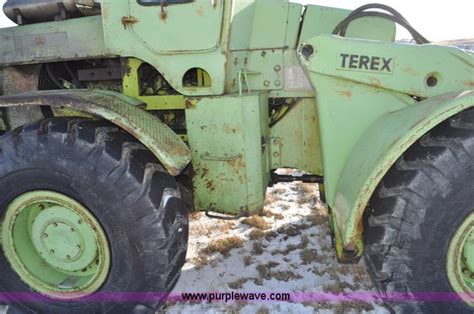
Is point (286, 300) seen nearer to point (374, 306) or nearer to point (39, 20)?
point (374, 306)

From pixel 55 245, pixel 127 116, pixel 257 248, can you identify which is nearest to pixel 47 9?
pixel 127 116

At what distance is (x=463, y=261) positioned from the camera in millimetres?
2598

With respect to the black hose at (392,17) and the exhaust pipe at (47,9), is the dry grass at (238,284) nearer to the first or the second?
the black hose at (392,17)

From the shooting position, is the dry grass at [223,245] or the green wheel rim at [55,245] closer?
the green wheel rim at [55,245]

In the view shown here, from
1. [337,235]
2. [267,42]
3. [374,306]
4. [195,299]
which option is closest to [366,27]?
[267,42]

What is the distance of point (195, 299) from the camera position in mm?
3369

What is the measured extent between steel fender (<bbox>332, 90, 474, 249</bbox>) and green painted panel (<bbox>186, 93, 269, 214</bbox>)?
25.0 inches

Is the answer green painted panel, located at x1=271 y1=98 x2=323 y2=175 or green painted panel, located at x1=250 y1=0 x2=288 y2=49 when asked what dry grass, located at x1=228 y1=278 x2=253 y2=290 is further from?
green painted panel, located at x1=250 y1=0 x2=288 y2=49

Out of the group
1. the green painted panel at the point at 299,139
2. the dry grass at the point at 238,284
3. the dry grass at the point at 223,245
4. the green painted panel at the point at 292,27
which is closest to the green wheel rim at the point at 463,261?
the green painted panel at the point at 299,139

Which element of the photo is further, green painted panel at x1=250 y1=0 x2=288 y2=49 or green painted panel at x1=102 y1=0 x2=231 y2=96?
green painted panel at x1=250 y1=0 x2=288 y2=49

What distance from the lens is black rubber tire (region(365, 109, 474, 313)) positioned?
236 centimetres

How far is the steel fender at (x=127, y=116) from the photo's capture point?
2.66 meters

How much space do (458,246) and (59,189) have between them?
2.48m

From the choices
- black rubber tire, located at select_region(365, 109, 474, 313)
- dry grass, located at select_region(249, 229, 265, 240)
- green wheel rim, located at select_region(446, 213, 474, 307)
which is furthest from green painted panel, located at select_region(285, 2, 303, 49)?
dry grass, located at select_region(249, 229, 265, 240)
